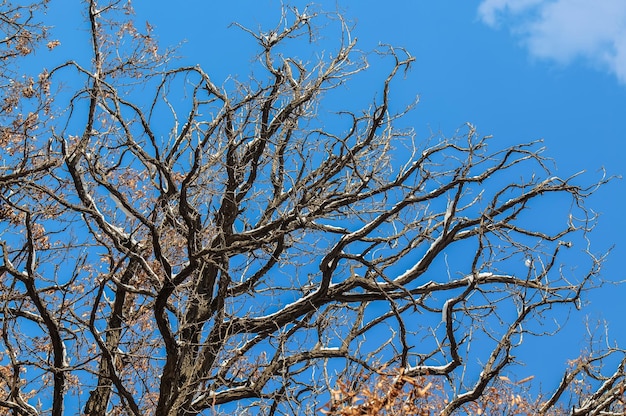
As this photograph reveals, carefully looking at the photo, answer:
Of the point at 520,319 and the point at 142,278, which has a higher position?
the point at 142,278

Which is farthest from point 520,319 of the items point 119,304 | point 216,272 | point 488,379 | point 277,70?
point 119,304

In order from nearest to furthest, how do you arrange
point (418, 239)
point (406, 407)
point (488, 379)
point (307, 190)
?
point (406, 407) < point (488, 379) < point (307, 190) < point (418, 239)

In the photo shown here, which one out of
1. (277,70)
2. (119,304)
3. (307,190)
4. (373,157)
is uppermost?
(277,70)

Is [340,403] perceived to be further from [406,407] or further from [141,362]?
[141,362]

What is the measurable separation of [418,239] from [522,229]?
1.73 metres

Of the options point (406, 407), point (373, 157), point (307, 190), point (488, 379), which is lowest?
point (406, 407)

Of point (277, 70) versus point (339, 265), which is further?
point (277, 70)

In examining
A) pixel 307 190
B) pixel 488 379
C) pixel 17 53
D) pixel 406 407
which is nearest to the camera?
pixel 406 407

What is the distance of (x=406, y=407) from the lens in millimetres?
5043

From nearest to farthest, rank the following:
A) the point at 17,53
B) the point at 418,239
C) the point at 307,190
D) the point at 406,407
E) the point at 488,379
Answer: the point at 406,407 < the point at 488,379 < the point at 307,190 < the point at 17,53 < the point at 418,239

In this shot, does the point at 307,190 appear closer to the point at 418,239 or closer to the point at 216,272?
the point at 216,272

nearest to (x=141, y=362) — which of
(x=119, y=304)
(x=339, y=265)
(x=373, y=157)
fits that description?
(x=119, y=304)

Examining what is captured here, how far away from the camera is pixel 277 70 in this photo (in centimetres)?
942

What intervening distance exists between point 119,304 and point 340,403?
16.6 ft
